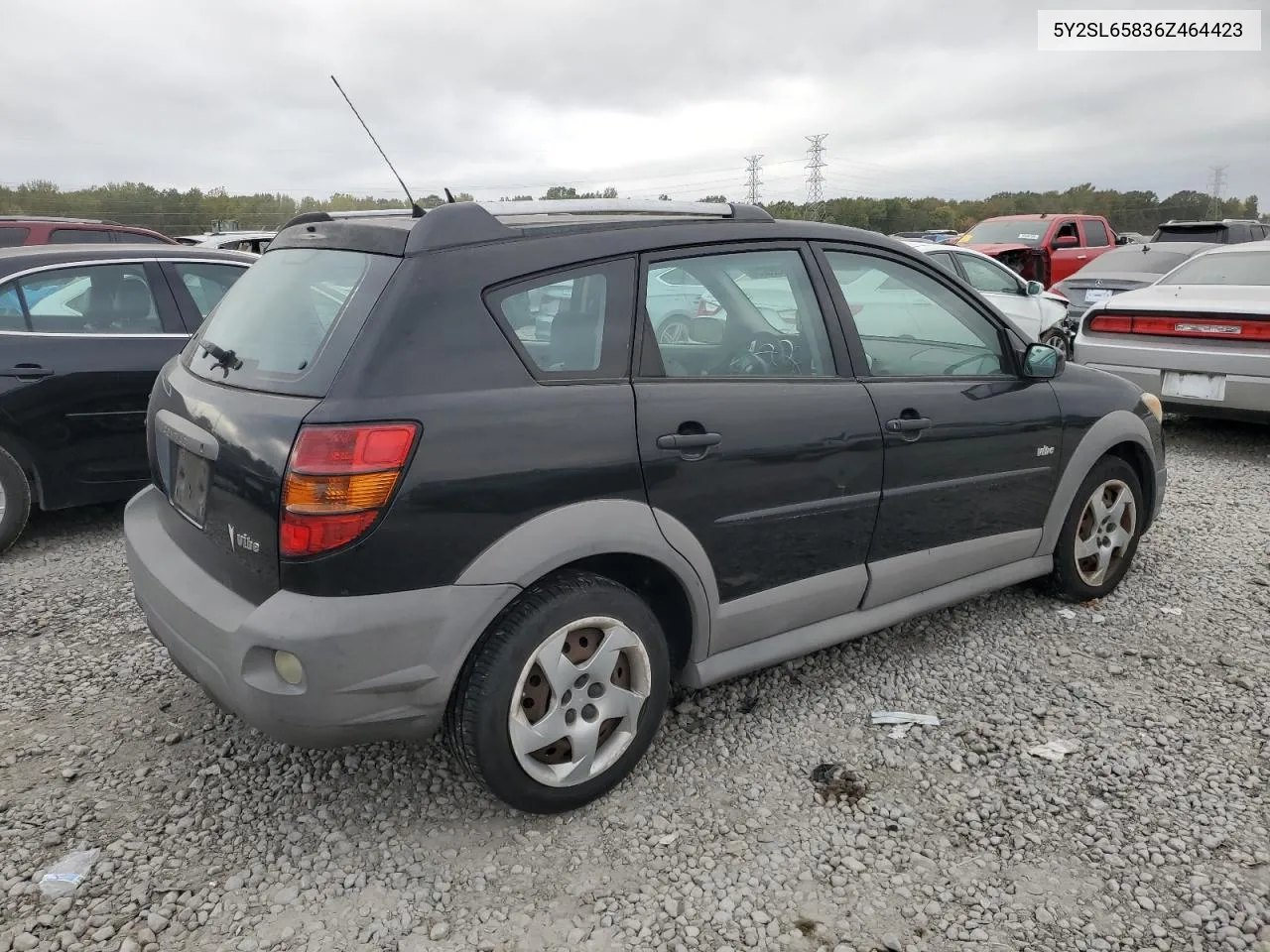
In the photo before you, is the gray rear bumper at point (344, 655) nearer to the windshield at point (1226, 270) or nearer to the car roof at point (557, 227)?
the car roof at point (557, 227)

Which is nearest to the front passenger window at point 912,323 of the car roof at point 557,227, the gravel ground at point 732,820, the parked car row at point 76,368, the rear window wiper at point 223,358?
the car roof at point 557,227

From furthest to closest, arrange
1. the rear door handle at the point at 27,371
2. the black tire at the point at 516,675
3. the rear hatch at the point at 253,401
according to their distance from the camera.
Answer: the rear door handle at the point at 27,371 → the black tire at the point at 516,675 → the rear hatch at the point at 253,401

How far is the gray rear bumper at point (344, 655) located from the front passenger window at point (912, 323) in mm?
1699

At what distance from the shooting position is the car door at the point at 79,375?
4.70 m

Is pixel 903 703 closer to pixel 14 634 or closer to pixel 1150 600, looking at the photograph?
pixel 1150 600

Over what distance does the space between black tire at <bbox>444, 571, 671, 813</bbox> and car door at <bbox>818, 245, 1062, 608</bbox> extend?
112 centimetres

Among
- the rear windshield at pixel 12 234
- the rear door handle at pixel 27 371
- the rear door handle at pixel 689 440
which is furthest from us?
the rear windshield at pixel 12 234

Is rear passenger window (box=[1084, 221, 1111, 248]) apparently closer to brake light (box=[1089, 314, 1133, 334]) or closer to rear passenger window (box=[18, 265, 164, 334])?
brake light (box=[1089, 314, 1133, 334])

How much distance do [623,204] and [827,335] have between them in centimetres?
83

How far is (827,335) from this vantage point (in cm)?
319

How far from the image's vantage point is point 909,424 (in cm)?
324

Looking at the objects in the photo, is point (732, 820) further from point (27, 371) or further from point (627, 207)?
Result: point (27, 371)

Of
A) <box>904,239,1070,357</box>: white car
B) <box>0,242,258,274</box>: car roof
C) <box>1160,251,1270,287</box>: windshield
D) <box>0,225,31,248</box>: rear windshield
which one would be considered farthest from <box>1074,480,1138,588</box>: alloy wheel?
<box>0,225,31,248</box>: rear windshield

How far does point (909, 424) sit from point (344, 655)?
2042mm
